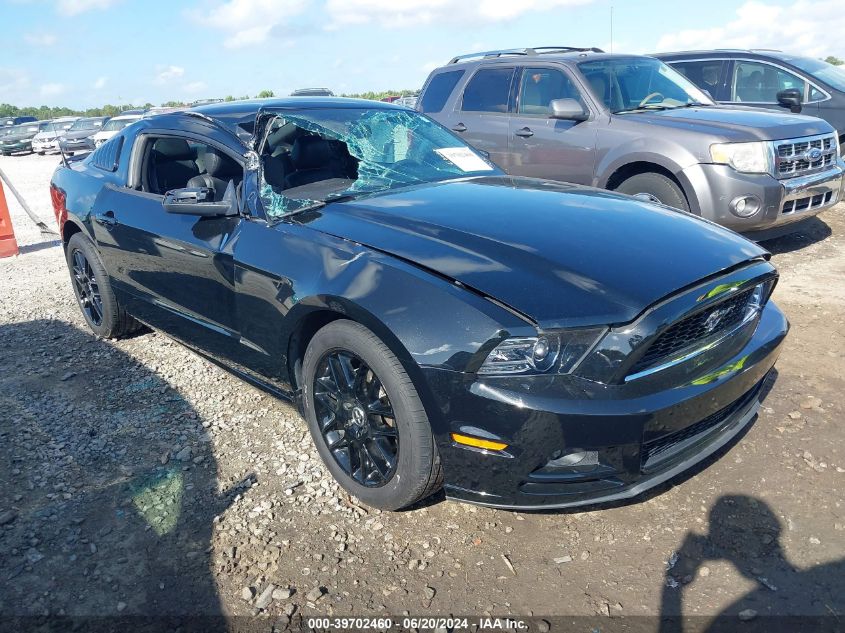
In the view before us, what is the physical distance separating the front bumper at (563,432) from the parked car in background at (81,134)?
1002 inches

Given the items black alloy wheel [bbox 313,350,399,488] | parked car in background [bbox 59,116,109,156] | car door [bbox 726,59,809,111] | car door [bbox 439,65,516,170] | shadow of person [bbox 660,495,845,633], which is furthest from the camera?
parked car in background [bbox 59,116,109,156]

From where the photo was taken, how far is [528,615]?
2258 millimetres

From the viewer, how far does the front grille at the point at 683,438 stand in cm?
234

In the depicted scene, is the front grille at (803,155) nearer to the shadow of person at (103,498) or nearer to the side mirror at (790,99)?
the side mirror at (790,99)

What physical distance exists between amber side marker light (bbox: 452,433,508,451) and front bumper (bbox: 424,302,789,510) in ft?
0.05

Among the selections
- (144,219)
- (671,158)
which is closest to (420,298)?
(144,219)

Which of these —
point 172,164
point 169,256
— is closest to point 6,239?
point 172,164

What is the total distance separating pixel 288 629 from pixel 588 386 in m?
1.29

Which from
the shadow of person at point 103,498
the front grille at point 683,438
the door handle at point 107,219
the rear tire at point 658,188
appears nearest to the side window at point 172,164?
the door handle at point 107,219

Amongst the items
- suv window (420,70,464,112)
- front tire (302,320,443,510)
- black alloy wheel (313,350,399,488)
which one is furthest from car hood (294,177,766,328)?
suv window (420,70,464,112)

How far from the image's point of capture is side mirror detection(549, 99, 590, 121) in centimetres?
613

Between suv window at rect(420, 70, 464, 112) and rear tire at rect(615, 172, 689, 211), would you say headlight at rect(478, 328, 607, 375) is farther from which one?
suv window at rect(420, 70, 464, 112)

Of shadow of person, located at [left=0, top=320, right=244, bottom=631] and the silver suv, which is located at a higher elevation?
the silver suv

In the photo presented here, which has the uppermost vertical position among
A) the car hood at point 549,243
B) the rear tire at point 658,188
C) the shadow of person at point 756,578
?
the car hood at point 549,243
